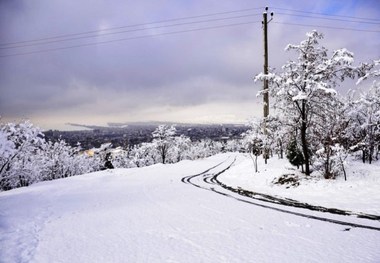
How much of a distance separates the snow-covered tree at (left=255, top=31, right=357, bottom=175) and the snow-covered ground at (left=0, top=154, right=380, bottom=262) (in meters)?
4.94

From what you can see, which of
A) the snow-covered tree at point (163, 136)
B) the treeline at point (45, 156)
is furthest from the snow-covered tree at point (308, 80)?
the snow-covered tree at point (163, 136)

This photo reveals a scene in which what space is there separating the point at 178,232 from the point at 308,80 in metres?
11.9

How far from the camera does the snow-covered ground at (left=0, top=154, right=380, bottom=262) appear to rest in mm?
6832

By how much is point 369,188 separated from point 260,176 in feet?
25.6

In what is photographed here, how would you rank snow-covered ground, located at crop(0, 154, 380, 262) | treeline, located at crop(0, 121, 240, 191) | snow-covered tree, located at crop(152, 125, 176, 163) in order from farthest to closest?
1. snow-covered tree, located at crop(152, 125, 176, 163)
2. treeline, located at crop(0, 121, 240, 191)
3. snow-covered ground, located at crop(0, 154, 380, 262)

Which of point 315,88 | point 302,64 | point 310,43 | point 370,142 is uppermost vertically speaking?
point 310,43

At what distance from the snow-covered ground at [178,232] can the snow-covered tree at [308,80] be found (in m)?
4.94

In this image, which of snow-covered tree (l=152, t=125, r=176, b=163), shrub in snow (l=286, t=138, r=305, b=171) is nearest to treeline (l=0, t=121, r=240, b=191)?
Answer: snow-covered tree (l=152, t=125, r=176, b=163)

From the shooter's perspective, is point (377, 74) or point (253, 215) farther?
point (377, 74)

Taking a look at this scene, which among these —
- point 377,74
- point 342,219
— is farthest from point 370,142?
point 342,219

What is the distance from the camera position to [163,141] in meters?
67.8

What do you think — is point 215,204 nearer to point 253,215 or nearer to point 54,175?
point 253,215

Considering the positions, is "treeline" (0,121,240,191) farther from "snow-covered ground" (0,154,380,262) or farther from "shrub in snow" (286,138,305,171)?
"shrub in snow" (286,138,305,171)

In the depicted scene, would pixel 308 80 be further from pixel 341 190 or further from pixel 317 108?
pixel 341 190
